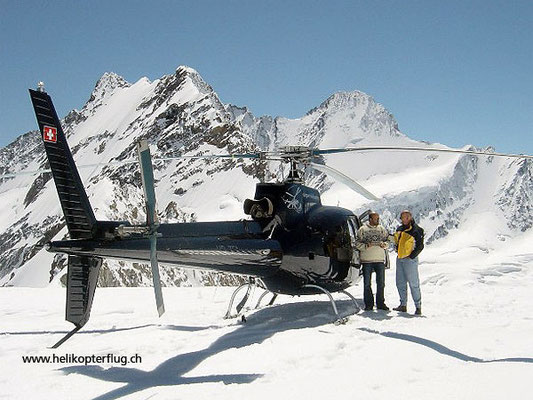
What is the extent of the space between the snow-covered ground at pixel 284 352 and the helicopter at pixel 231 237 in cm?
67

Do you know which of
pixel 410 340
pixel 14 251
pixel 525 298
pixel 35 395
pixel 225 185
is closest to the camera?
pixel 35 395

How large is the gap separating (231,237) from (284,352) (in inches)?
84.7

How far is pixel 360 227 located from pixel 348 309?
1445mm

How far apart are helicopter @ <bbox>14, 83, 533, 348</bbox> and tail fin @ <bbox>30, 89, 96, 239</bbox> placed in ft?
0.04

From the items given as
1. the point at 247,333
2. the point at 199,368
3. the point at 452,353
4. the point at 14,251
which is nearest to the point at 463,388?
the point at 452,353

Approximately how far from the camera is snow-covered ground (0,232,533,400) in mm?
4578

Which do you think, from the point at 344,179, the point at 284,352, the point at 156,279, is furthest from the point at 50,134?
the point at 344,179

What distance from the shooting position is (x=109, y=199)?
130m

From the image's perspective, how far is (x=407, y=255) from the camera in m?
8.46

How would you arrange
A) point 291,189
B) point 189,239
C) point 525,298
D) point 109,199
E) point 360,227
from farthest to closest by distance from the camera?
1. point 109,199
2. point 525,298
3. point 360,227
4. point 291,189
5. point 189,239

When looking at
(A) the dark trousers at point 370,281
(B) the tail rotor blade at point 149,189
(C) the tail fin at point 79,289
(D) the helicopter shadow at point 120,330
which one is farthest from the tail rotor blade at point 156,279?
(A) the dark trousers at point 370,281

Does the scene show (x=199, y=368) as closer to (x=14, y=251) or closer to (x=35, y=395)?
(x=35, y=395)

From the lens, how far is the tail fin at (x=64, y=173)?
6.13 m

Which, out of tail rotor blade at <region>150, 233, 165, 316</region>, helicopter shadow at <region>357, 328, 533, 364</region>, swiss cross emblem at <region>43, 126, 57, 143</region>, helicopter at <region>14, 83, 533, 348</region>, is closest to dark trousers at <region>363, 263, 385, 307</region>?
helicopter at <region>14, 83, 533, 348</region>
